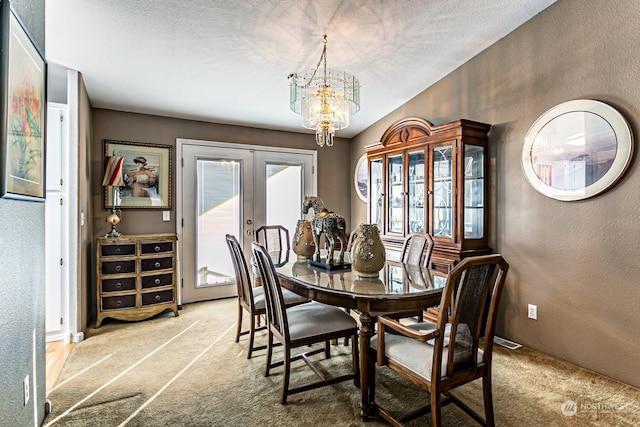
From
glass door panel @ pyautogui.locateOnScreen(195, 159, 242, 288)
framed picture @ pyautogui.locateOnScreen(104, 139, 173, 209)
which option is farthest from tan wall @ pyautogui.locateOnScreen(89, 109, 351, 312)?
glass door panel @ pyautogui.locateOnScreen(195, 159, 242, 288)

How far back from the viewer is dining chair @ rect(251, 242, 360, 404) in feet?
6.77

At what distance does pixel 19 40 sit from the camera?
58.2 inches

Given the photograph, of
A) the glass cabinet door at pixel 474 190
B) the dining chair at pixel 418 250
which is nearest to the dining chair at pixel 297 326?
the dining chair at pixel 418 250

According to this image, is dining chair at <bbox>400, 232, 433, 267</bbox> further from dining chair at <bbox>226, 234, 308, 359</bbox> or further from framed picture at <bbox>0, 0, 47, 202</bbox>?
framed picture at <bbox>0, 0, 47, 202</bbox>

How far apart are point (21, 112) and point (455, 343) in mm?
2260

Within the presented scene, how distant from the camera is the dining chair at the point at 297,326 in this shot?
6.77ft

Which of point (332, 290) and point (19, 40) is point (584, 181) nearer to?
point (332, 290)

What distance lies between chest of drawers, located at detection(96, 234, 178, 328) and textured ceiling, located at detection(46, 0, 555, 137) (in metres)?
1.53

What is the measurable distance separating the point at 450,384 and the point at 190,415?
146cm

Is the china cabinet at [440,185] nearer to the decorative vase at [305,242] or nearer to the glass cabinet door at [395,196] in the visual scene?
the glass cabinet door at [395,196]

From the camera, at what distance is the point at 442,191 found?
10.8ft

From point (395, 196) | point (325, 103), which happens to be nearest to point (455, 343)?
point (325, 103)

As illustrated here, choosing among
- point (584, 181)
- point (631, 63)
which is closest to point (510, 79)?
point (631, 63)

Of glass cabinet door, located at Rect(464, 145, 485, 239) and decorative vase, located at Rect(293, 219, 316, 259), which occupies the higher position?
glass cabinet door, located at Rect(464, 145, 485, 239)
